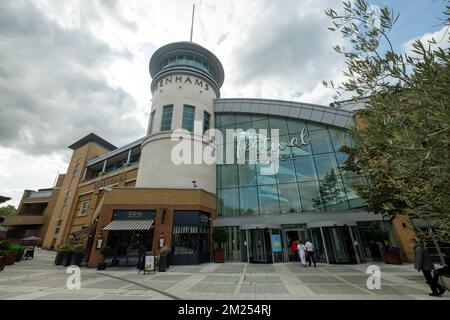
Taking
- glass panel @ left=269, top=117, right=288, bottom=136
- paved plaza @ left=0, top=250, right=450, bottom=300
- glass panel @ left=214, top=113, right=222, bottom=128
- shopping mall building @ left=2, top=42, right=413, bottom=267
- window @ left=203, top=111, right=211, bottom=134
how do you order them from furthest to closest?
glass panel @ left=214, top=113, right=222, bottom=128 < window @ left=203, top=111, right=211, bottom=134 < glass panel @ left=269, top=117, right=288, bottom=136 < shopping mall building @ left=2, top=42, right=413, bottom=267 < paved plaza @ left=0, top=250, right=450, bottom=300

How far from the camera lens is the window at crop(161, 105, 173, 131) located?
21366 mm

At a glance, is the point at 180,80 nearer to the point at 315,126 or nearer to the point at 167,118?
the point at 167,118

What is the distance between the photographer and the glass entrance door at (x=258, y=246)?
1574 cm

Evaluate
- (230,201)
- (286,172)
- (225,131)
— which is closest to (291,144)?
(286,172)

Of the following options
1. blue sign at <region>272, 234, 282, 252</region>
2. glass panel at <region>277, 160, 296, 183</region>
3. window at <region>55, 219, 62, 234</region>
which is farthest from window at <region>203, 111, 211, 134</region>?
window at <region>55, 219, 62, 234</region>

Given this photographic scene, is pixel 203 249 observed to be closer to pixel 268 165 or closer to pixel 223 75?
pixel 268 165

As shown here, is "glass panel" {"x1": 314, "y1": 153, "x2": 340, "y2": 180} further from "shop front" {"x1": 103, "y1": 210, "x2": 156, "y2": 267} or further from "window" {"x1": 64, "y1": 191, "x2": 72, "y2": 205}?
"window" {"x1": 64, "y1": 191, "x2": 72, "y2": 205}

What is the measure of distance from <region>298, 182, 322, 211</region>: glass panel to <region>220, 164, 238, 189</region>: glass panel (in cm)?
636

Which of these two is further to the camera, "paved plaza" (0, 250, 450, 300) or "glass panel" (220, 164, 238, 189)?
"glass panel" (220, 164, 238, 189)

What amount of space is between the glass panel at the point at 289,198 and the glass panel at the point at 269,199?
0.45m

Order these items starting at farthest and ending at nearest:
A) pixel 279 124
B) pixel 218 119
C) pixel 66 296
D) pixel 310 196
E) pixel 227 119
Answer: pixel 218 119 < pixel 227 119 < pixel 279 124 < pixel 310 196 < pixel 66 296

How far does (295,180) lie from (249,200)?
15.4 feet

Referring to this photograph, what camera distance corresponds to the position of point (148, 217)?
16156 millimetres

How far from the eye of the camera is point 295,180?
1859 centimetres
